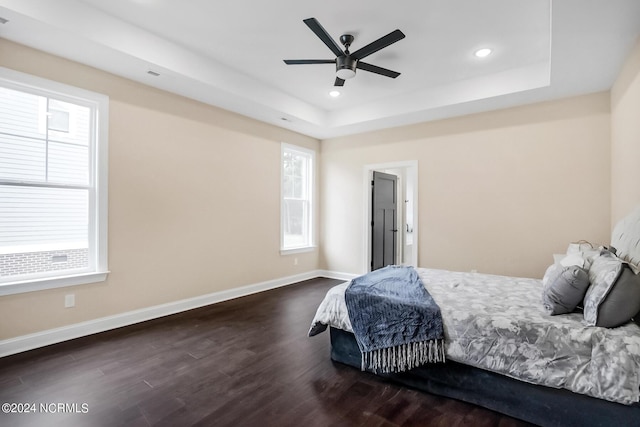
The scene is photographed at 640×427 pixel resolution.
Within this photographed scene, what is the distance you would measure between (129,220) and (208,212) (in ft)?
3.36

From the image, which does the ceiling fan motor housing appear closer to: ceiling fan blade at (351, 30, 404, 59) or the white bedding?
ceiling fan blade at (351, 30, 404, 59)

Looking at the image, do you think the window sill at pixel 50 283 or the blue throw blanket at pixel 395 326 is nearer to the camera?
the blue throw blanket at pixel 395 326

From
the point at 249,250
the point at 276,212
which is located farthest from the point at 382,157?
the point at 249,250

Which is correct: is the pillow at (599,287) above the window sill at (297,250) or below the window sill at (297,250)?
above

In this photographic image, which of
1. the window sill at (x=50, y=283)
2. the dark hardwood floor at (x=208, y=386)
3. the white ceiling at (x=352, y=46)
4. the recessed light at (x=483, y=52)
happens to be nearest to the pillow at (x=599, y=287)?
the dark hardwood floor at (x=208, y=386)

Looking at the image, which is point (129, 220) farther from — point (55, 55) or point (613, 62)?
point (613, 62)

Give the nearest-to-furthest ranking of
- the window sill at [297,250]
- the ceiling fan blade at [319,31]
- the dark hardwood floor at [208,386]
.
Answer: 1. the dark hardwood floor at [208,386]
2. the ceiling fan blade at [319,31]
3. the window sill at [297,250]

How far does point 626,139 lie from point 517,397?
2837 mm

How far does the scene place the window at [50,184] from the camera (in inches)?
110

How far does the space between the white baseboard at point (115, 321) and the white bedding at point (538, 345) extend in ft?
8.26

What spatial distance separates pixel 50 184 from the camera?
3.01 metres

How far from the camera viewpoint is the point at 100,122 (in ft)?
10.7

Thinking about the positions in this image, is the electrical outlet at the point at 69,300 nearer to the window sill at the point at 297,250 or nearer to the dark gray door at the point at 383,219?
the window sill at the point at 297,250

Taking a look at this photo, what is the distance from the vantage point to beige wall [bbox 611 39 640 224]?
8.88 feet
